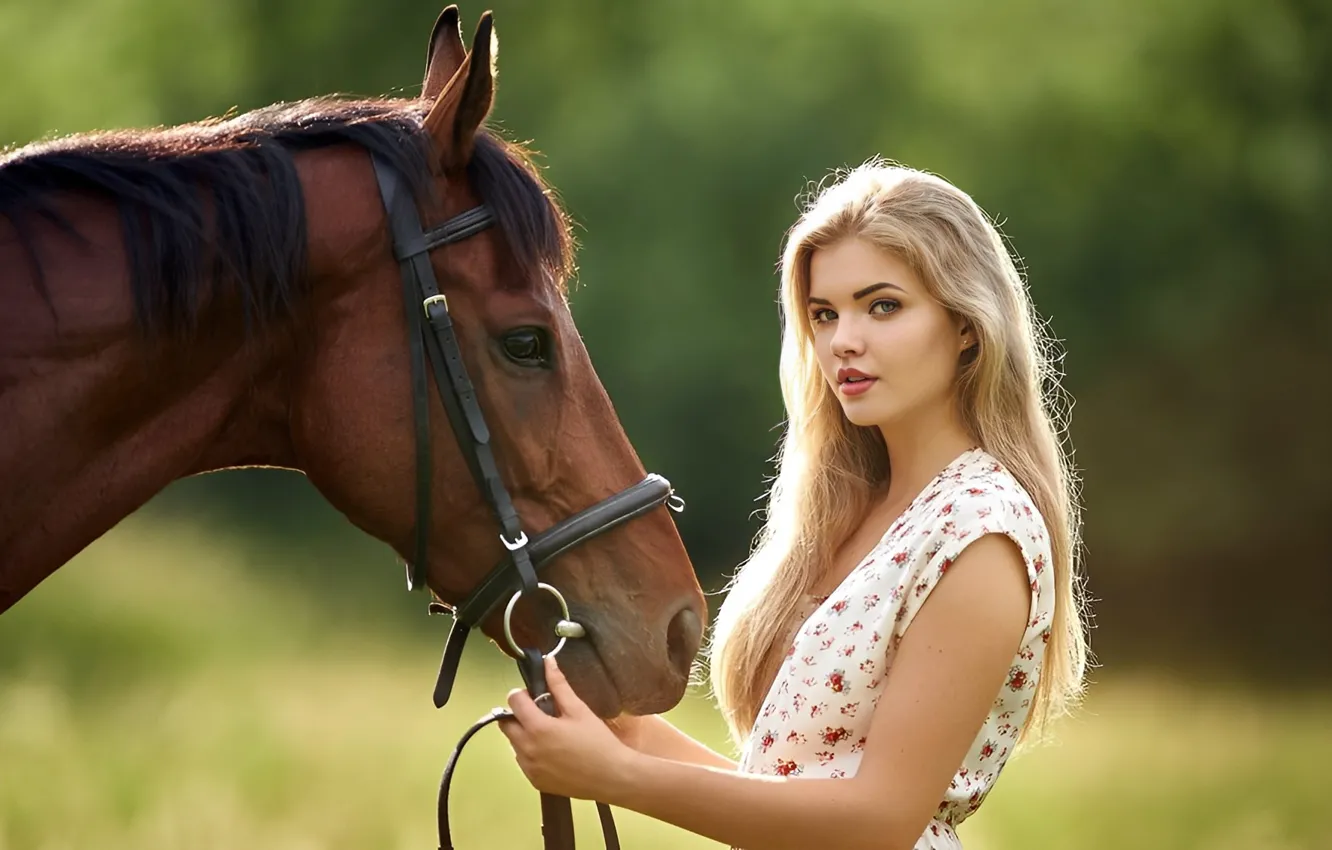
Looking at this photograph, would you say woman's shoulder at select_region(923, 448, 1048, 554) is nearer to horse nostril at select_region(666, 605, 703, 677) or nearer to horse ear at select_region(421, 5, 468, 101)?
horse nostril at select_region(666, 605, 703, 677)

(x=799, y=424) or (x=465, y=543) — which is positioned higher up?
(x=799, y=424)

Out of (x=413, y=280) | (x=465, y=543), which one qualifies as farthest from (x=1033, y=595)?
(x=413, y=280)

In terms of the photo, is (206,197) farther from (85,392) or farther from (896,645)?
(896,645)

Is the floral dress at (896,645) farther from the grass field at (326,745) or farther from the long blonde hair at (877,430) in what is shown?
the grass field at (326,745)

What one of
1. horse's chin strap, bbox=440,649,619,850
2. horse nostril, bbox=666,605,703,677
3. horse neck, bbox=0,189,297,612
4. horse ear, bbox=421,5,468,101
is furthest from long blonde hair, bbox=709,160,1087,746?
horse neck, bbox=0,189,297,612

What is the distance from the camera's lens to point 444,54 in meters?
2.40

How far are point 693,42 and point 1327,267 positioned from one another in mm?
5727

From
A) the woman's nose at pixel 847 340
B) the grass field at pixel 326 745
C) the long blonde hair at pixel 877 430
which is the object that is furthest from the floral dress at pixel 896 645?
the grass field at pixel 326 745

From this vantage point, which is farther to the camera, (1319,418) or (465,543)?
(1319,418)

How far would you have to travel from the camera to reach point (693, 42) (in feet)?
40.7

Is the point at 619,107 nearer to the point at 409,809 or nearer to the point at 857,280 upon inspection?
the point at 409,809

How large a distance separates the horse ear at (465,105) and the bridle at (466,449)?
0.09 m

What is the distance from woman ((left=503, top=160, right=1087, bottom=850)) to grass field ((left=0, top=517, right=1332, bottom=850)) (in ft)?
5.89

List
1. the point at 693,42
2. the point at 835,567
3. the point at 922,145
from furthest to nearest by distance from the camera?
the point at 693,42
the point at 922,145
the point at 835,567
